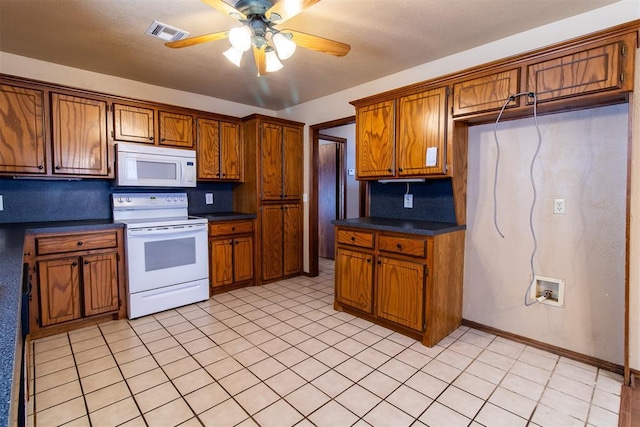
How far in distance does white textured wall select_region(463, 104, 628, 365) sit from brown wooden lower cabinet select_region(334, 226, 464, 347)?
27 centimetres

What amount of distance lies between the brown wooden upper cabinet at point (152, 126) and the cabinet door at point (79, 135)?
13cm

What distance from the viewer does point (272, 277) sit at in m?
4.12

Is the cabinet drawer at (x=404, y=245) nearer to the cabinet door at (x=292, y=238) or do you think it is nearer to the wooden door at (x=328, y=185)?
the cabinet door at (x=292, y=238)

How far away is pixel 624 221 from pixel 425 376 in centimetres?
161

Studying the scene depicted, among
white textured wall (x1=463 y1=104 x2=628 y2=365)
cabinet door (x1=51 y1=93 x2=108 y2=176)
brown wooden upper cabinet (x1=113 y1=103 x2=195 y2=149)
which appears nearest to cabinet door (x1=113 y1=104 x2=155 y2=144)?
brown wooden upper cabinet (x1=113 y1=103 x2=195 y2=149)

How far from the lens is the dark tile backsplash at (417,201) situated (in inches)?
112

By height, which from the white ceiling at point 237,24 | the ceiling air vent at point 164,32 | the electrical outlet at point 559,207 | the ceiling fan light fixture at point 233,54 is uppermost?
the white ceiling at point 237,24

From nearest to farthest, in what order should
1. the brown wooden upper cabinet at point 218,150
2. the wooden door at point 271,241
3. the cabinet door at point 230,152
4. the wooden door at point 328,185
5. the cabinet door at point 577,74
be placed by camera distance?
the cabinet door at point 577,74, the brown wooden upper cabinet at point 218,150, the cabinet door at point 230,152, the wooden door at point 271,241, the wooden door at point 328,185

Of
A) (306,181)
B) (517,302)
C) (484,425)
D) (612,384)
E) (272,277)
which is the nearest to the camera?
(484,425)

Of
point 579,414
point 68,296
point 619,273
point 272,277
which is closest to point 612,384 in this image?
point 579,414

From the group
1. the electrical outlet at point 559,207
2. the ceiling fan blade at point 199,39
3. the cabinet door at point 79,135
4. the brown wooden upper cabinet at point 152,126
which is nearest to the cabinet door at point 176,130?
the brown wooden upper cabinet at point 152,126

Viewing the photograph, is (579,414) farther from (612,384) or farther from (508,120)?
(508,120)

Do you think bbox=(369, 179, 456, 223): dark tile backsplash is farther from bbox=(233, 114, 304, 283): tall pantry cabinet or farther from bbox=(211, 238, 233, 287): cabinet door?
bbox=(211, 238, 233, 287): cabinet door

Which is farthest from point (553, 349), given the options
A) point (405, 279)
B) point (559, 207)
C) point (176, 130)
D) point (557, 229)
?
point (176, 130)
